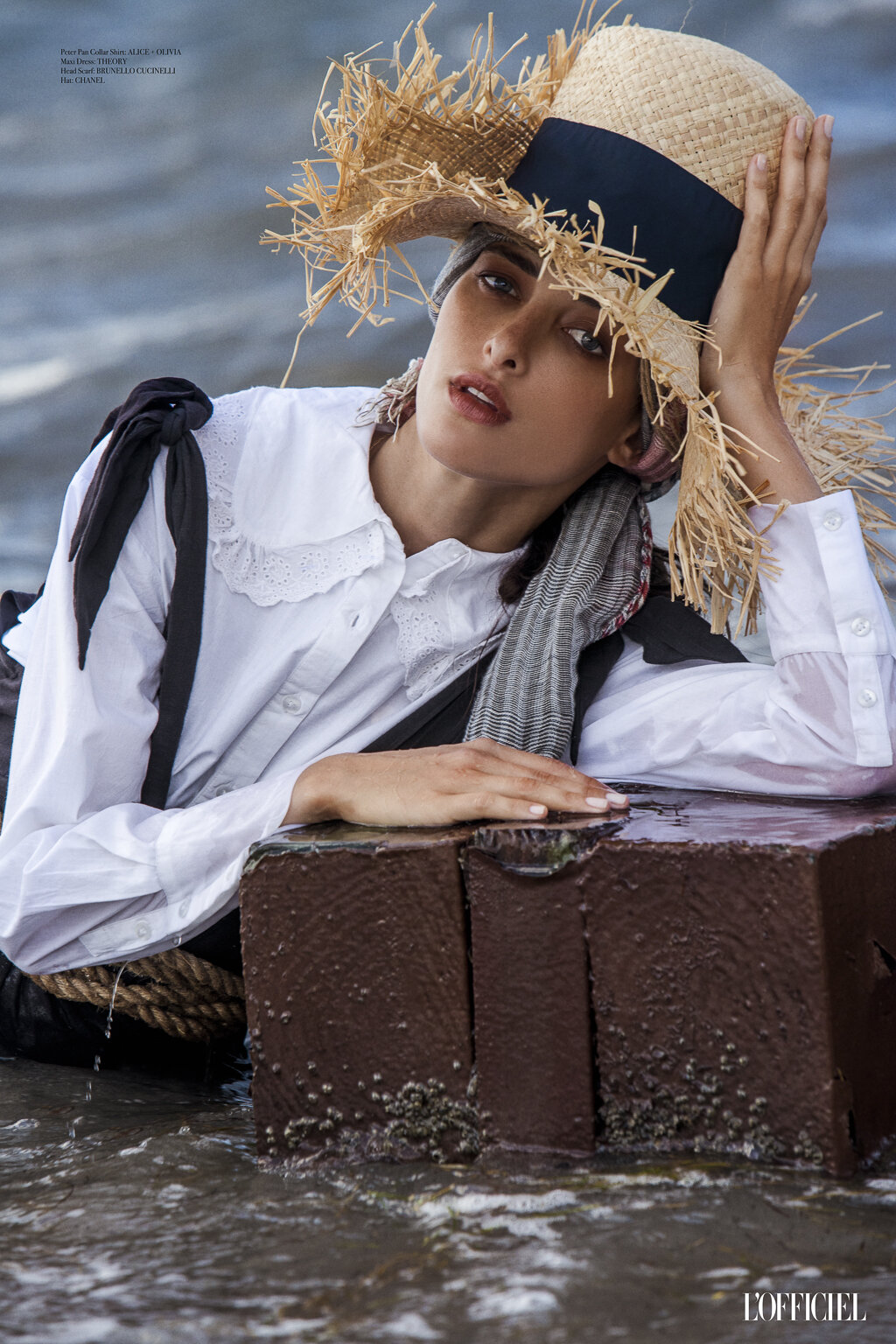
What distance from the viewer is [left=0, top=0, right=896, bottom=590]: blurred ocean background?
5.16 meters

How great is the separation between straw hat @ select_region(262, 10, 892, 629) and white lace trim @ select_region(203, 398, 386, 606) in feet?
1.00

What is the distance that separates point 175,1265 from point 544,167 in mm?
1636

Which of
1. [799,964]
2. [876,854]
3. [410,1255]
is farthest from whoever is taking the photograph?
[876,854]

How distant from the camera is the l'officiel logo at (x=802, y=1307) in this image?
37.1 inches

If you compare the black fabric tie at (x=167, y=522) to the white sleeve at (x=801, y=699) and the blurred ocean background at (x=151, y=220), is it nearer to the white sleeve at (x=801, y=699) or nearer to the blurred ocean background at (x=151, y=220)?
the white sleeve at (x=801, y=699)

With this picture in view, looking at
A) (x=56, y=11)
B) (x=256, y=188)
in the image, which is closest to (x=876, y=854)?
(x=256, y=188)

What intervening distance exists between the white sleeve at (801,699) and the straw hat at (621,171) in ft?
0.29

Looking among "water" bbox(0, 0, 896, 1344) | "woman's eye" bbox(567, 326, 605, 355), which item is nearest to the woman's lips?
"woman's eye" bbox(567, 326, 605, 355)

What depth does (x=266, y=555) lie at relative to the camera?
1.98 metres

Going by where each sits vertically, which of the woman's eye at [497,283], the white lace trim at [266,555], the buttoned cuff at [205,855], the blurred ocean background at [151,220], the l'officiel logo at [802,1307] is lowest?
the l'officiel logo at [802,1307]

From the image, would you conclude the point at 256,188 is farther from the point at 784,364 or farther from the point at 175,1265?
the point at 175,1265

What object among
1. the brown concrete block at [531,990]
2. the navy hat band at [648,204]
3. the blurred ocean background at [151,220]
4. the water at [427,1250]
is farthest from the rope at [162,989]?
the blurred ocean background at [151,220]

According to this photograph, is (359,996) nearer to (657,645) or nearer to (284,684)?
(284,684)

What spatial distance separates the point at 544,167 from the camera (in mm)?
1871
